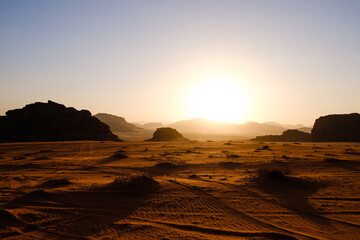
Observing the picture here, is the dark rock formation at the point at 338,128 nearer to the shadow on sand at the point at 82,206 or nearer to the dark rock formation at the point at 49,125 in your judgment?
the dark rock formation at the point at 49,125

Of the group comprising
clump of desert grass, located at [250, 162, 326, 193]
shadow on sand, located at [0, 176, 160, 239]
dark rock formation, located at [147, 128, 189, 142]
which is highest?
dark rock formation, located at [147, 128, 189, 142]

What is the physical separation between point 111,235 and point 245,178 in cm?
757

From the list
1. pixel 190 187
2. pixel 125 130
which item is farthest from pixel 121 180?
pixel 125 130

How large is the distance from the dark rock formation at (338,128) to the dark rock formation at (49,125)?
51.6 metres

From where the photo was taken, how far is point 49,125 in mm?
50844

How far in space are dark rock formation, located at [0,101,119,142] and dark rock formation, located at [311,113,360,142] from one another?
51.6m

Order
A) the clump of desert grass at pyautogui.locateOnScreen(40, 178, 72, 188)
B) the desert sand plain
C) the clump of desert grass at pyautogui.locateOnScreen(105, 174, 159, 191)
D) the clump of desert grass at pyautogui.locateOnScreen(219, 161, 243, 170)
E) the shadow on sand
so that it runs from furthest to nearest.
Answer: the clump of desert grass at pyautogui.locateOnScreen(219, 161, 243, 170)
the clump of desert grass at pyautogui.locateOnScreen(40, 178, 72, 188)
the clump of desert grass at pyautogui.locateOnScreen(105, 174, 159, 191)
the shadow on sand
the desert sand plain

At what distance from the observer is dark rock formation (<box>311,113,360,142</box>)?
5709 cm

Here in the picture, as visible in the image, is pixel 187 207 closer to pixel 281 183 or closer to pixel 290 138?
pixel 281 183

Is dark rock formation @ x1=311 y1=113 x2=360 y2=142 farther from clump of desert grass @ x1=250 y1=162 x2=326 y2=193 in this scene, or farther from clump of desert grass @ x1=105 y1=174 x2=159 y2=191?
A: clump of desert grass @ x1=105 y1=174 x2=159 y2=191

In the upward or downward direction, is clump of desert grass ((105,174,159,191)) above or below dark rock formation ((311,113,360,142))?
below

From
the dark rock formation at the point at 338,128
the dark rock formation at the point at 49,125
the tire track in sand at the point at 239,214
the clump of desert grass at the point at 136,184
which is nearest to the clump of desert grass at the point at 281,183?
the tire track in sand at the point at 239,214

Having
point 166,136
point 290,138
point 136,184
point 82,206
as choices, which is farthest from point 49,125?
point 290,138

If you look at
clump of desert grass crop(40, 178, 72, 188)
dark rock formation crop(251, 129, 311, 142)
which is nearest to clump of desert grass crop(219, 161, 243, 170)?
clump of desert grass crop(40, 178, 72, 188)
